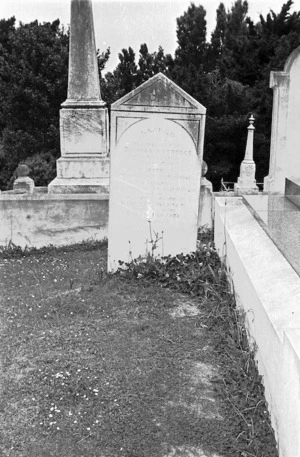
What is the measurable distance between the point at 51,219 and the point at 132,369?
11.9ft

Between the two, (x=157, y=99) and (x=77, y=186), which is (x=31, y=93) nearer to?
(x=77, y=186)

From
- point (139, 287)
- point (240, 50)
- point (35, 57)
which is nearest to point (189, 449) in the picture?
point (139, 287)

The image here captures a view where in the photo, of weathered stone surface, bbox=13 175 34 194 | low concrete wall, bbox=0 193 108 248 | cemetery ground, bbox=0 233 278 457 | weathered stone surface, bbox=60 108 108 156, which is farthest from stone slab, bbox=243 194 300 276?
weathered stone surface, bbox=13 175 34 194

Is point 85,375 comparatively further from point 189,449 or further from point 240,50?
point 240,50

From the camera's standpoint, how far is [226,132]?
18672 mm

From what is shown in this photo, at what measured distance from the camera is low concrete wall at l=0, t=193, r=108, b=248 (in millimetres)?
6422

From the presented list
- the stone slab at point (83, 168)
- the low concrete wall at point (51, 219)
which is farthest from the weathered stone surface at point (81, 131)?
the low concrete wall at point (51, 219)

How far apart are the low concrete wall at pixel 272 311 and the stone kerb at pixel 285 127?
78.0 inches

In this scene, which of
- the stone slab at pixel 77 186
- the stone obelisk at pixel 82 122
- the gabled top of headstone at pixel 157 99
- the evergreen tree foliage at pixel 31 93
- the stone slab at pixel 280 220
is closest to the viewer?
the stone slab at pixel 280 220

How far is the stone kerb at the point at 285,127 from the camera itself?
20.7 ft

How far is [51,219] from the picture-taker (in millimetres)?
6512

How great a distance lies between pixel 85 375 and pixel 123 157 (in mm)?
2514

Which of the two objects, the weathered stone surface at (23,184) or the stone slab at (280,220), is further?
the weathered stone surface at (23,184)

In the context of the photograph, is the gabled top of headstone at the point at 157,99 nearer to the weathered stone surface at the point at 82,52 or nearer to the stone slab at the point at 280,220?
the stone slab at the point at 280,220
